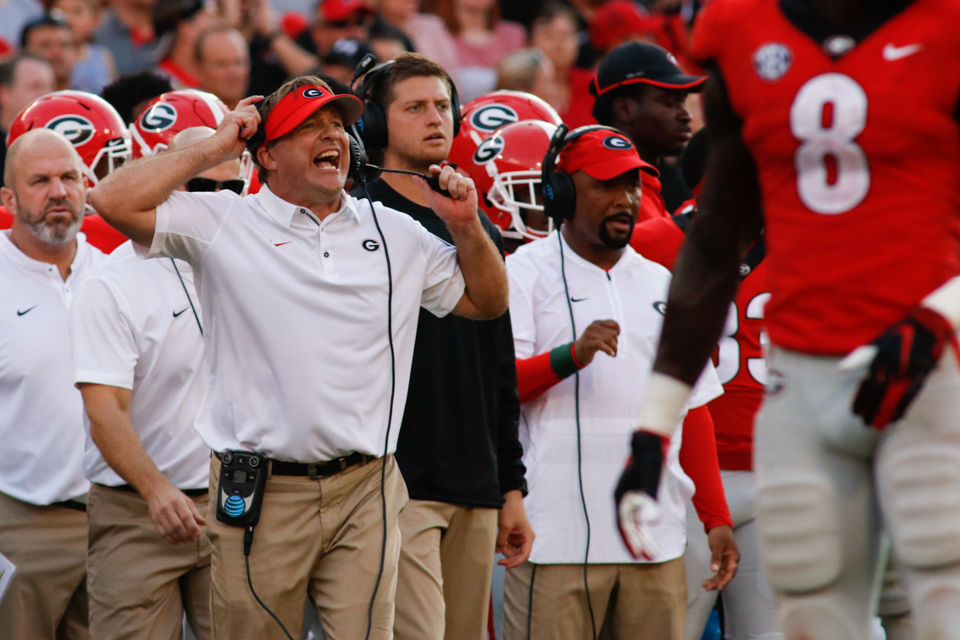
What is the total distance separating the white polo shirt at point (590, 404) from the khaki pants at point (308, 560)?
2.82 ft

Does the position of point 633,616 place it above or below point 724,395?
below

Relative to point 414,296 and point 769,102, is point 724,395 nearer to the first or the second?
point 414,296

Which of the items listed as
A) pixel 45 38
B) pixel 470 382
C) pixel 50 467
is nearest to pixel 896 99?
pixel 470 382

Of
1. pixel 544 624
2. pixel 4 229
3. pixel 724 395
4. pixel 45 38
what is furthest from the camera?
pixel 45 38

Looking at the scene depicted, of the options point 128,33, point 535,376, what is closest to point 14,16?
point 128,33

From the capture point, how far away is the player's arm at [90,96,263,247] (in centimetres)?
391

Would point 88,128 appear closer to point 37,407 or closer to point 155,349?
point 37,407

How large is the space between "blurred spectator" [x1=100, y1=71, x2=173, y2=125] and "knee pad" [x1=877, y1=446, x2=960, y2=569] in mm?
5509

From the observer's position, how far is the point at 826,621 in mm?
2781

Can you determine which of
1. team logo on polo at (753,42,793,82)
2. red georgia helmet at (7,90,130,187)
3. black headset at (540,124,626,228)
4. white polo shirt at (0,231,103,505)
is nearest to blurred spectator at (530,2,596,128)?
red georgia helmet at (7,90,130,187)

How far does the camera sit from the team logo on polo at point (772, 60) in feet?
9.27

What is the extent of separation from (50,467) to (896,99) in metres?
3.76

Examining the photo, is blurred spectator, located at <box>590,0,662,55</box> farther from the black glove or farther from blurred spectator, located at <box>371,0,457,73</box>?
the black glove

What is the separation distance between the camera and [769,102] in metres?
2.84
